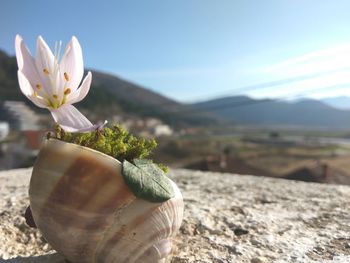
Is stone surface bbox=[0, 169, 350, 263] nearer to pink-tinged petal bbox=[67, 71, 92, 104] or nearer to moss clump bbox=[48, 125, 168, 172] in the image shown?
moss clump bbox=[48, 125, 168, 172]

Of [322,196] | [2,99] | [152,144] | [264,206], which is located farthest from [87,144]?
Answer: [2,99]

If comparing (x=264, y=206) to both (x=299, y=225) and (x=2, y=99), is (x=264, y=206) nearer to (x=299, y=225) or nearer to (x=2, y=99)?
(x=299, y=225)

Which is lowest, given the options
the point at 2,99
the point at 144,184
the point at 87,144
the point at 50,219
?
the point at 2,99

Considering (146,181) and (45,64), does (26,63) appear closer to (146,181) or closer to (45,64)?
(45,64)

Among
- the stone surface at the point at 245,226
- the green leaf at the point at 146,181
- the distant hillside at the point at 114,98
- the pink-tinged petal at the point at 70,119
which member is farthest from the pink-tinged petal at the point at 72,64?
the distant hillside at the point at 114,98

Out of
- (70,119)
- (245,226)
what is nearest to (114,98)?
(245,226)

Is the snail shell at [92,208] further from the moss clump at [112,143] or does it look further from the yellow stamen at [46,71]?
the yellow stamen at [46,71]

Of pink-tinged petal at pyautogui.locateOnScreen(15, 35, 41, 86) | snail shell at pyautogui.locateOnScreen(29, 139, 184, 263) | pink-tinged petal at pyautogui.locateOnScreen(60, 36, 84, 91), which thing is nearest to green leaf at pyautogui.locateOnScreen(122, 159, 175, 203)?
snail shell at pyautogui.locateOnScreen(29, 139, 184, 263)
